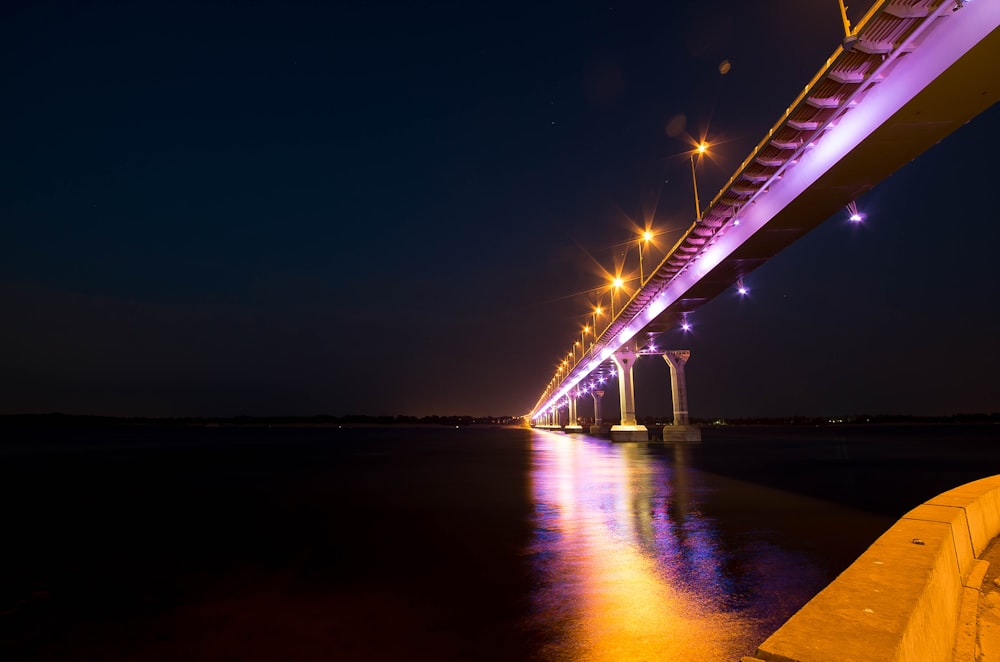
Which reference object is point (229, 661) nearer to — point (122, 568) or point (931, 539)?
point (122, 568)

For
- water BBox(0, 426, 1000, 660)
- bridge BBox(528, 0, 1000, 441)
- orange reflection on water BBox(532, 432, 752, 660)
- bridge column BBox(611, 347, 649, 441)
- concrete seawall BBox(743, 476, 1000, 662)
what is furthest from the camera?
bridge column BBox(611, 347, 649, 441)

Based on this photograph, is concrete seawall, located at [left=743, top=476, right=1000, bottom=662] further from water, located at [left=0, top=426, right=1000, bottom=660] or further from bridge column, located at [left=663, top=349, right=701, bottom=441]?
bridge column, located at [left=663, top=349, right=701, bottom=441]

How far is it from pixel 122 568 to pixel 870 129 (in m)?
20.2

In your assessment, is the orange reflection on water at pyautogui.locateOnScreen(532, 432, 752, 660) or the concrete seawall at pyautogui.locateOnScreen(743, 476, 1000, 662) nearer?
the concrete seawall at pyautogui.locateOnScreen(743, 476, 1000, 662)

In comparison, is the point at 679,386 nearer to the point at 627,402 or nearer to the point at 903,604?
the point at 627,402

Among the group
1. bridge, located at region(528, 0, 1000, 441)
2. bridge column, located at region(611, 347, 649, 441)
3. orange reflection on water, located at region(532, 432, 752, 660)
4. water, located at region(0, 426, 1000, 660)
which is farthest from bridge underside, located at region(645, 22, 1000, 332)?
bridge column, located at region(611, 347, 649, 441)

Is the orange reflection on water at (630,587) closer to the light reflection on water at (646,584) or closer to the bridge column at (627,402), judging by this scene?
the light reflection on water at (646,584)

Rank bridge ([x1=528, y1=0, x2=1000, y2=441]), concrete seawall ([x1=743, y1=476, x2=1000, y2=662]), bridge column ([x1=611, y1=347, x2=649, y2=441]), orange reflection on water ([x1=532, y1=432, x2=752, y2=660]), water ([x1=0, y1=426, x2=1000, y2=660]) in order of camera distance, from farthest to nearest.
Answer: bridge column ([x1=611, y1=347, x2=649, y2=441])
bridge ([x1=528, y1=0, x2=1000, y2=441])
water ([x1=0, y1=426, x2=1000, y2=660])
orange reflection on water ([x1=532, y1=432, x2=752, y2=660])
concrete seawall ([x1=743, y1=476, x2=1000, y2=662])

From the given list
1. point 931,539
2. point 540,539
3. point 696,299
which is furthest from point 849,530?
point 696,299

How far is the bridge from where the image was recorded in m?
12.4

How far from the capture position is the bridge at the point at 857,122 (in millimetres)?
12367

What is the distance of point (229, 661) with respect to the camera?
530 cm

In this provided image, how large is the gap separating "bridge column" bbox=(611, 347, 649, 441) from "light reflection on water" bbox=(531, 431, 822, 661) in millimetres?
45946

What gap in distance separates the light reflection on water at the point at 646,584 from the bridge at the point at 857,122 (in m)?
11.6
